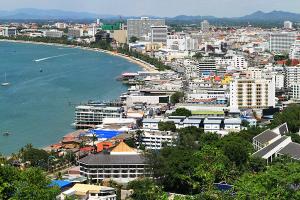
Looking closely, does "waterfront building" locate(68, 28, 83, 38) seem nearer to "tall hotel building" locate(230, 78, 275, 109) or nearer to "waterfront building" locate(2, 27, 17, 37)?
"waterfront building" locate(2, 27, 17, 37)

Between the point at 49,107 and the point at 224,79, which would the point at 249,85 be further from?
the point at 49,107

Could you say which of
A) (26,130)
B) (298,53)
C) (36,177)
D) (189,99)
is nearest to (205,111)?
(189,99)

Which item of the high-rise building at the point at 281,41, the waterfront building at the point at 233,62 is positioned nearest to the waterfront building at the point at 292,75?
the waterfront building at the point at 233,62

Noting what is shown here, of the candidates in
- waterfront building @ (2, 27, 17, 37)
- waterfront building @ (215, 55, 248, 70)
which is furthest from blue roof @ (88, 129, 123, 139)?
waterfront building @ (2, 27, 17, 37)

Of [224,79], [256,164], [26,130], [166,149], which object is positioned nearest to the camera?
[256,164]

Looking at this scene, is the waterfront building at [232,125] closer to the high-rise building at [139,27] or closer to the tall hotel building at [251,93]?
the tall hotel building at [251,93]

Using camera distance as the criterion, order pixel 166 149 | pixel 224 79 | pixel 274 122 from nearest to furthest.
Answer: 1. pixel 166 149
2. pixel 274 122
3. pixel 224 79

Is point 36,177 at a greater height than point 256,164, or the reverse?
point 36,177
